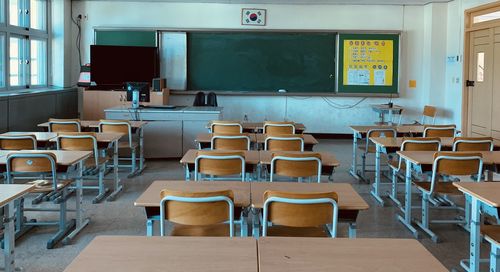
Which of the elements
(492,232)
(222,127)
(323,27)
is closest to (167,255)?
(492,232)

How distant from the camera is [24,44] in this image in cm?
902

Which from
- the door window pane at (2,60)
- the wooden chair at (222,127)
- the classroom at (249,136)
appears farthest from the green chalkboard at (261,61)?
the wooden chair at (222,127)

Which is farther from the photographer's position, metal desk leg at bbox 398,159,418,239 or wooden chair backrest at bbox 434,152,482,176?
metal desk leg at bbox 398,159,418,239

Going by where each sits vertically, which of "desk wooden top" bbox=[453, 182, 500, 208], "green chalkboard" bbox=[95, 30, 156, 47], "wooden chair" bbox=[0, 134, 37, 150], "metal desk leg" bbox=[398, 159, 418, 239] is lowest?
"metal desk leg" bbox=[398, 159, 418, 239]

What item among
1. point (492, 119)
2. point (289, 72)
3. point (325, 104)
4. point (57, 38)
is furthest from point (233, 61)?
point (492, 119)

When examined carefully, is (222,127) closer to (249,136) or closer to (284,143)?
(249,136)

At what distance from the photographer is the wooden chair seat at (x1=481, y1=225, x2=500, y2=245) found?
2.89 meters

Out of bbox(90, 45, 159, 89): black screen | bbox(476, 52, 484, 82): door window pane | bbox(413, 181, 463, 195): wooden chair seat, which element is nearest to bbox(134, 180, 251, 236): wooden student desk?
bbox(413, 181, 463, 195): wooden chair seat

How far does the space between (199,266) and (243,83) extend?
9010mm

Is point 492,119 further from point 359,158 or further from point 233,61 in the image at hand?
point 233,61

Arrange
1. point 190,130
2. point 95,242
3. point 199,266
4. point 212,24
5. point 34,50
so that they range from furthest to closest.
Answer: point 212,24 → point 34,50 → point 190,130 → point 95,242 → point 199,266

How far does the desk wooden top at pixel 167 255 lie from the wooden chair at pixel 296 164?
1959 mm

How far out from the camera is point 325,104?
10.7 metres

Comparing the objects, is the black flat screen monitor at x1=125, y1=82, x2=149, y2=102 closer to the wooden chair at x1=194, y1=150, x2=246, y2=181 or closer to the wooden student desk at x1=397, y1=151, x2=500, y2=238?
the wooden chair at x1=194, y1=150, x2=246, y2=181
